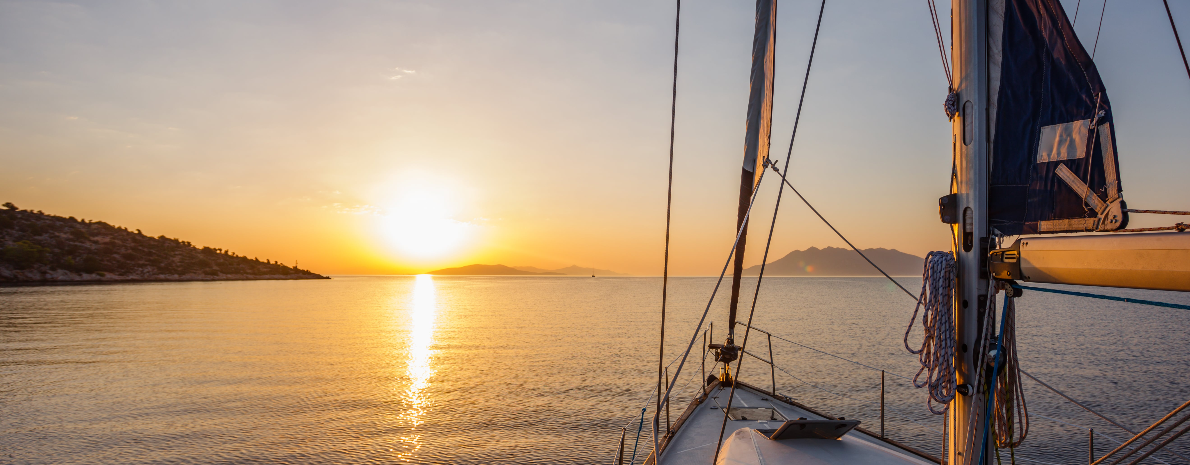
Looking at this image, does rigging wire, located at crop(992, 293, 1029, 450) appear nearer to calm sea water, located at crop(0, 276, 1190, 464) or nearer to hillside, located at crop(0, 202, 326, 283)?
calm sea water, located at crop(0, 276, 1190, 464)

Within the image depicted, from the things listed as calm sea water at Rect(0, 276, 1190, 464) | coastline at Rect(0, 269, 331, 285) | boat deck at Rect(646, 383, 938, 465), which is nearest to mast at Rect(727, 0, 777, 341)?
boat deck at Rect(646, 383, 938, 465)

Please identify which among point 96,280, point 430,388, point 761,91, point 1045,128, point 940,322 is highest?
point 761,91

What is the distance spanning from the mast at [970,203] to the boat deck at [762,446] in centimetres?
284

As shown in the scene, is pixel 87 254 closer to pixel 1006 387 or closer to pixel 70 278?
pixel 70 278

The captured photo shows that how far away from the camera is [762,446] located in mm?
7914

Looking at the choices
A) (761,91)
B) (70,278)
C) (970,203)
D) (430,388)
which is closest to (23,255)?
(70,278)

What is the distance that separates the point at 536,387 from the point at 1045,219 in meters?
21.6

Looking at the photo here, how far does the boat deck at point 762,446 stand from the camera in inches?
300

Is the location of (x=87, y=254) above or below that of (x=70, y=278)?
Result: above

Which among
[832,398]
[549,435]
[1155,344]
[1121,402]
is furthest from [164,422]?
[1155,344]

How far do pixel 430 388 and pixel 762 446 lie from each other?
1971cm

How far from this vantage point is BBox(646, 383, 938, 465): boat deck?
7.62 meters

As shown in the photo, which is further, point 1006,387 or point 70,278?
point 70,278

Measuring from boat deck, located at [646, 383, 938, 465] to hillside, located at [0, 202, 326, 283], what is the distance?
521 ft
